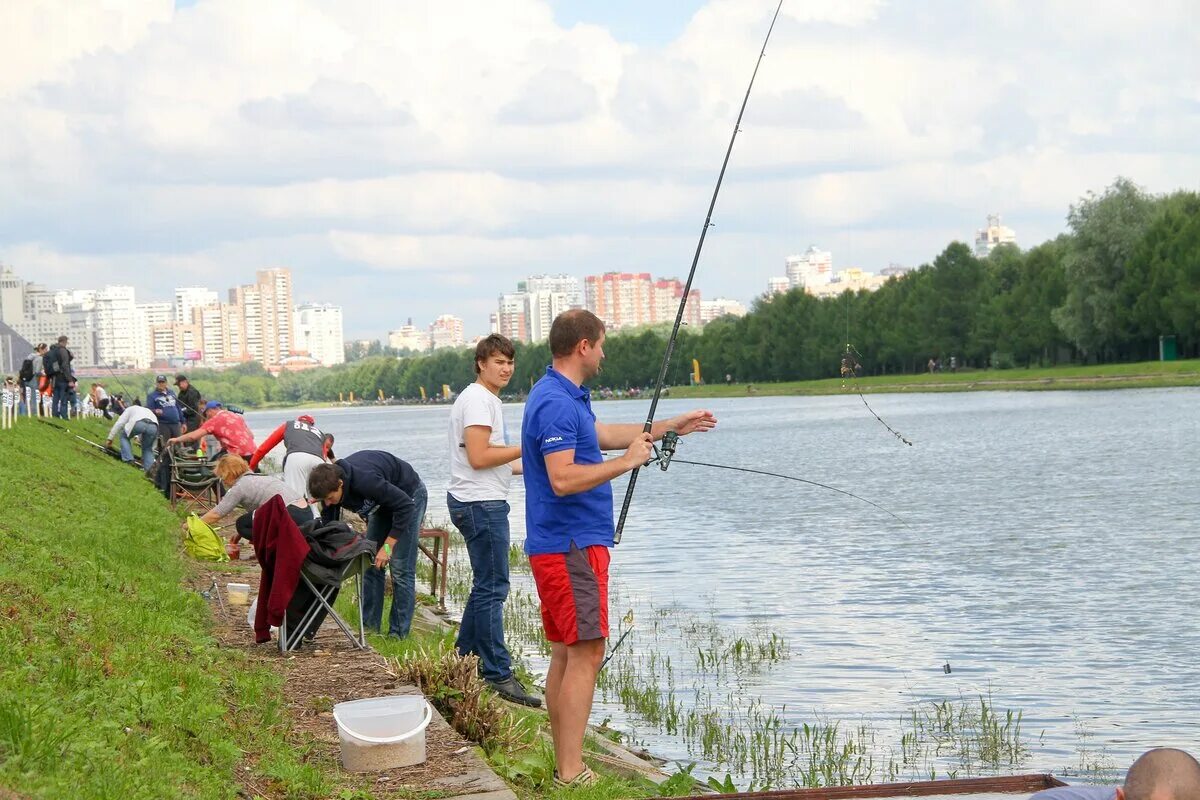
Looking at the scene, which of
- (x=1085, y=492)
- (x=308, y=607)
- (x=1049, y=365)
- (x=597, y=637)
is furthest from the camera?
(x=1049, y=365)

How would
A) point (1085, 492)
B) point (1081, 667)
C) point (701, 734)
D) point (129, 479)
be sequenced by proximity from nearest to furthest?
point (701, 734) < point (1081, 667) < point (129, 479) < point (1085, 492)

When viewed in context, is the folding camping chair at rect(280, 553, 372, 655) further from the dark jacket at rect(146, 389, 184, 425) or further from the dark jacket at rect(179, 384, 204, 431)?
the dark jacket at rect(179, 384, 204, 431)

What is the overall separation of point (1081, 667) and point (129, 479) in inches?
597

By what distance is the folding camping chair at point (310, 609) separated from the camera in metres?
9.11

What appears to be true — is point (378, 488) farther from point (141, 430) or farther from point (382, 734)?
point (141, 430)

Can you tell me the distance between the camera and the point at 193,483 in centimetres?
2033

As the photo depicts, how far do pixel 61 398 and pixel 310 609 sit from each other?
24.5m

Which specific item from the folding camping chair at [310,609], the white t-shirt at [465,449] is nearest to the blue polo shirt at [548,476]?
the white t-shirt at [465,449]

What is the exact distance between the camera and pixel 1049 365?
306ft

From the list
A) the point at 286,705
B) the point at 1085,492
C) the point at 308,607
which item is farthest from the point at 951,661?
the point at 1085,492

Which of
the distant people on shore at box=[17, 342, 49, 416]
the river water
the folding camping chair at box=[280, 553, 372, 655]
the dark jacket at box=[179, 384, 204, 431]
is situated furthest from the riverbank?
the distant people on shore at box=[17, 342, 49, 416]

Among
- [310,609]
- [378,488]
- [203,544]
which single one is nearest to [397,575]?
[378,488]

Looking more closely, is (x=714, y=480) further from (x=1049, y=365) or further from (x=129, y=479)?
(x=1049, y=365)

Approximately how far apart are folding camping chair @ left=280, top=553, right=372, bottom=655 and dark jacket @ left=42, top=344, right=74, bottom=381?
22.2 meters
